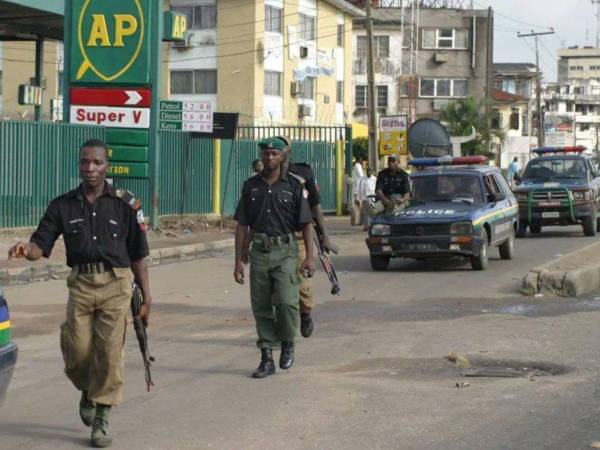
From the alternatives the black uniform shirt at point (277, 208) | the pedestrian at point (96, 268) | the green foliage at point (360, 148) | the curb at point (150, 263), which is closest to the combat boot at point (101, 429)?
the pedestrian at point (96, 268)

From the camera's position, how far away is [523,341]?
11.1 meters

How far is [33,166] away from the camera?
22.1 metres

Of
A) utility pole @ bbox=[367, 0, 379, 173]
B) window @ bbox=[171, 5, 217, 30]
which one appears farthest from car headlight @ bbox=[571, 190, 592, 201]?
window @ bbox=[171, 5, 217, 30]

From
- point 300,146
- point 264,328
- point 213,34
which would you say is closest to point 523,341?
point 264,328

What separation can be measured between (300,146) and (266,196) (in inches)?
944

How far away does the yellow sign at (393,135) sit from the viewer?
28234 mm

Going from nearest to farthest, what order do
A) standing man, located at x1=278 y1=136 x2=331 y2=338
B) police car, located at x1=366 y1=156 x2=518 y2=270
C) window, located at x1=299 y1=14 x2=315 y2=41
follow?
1. standing man, located at x1=278 y1=136 x2=331 y2=338
2. police car, located at x1=366 y1=156 x2=518 y2=270
3. window, located at x1=299 y1=14 x2=315 y2=41

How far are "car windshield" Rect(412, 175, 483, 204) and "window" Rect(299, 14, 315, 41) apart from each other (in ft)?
95.8

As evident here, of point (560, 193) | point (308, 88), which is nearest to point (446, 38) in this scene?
point (308, 88)

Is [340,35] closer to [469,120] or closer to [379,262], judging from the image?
[469,120]

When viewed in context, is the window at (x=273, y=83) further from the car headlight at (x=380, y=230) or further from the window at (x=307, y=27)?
the car headlight at (x=380, y=230)

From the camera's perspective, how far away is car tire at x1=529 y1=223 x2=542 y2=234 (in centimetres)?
2686

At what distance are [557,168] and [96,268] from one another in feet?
70.0

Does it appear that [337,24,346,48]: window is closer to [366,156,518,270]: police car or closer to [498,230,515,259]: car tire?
[366,156,518,270]: police car
